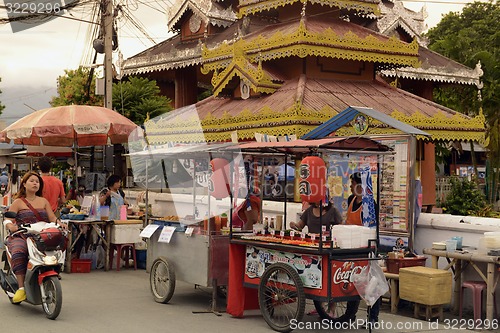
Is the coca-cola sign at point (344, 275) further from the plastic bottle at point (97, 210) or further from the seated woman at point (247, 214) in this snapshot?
the plastic bottle at point (97, 210)

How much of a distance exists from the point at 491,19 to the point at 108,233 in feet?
113

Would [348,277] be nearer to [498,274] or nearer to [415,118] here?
[498,274]

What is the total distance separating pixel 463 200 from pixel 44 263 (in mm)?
15953

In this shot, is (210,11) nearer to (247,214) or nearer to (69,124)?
(69,124)

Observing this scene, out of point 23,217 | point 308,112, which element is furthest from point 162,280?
point 308,112

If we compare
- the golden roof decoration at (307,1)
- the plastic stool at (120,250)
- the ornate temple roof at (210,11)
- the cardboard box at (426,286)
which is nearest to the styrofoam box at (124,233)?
the plastic stool at (120,250)

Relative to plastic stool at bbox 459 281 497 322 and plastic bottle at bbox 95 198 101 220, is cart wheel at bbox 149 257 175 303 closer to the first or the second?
plastic bottle at bbox 95 198 101 220

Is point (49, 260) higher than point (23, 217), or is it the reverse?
point (23, 217)

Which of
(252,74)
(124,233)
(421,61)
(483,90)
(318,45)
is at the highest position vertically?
(421,61)

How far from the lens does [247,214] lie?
1040 centimetres

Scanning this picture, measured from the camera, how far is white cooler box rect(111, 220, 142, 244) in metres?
13.6

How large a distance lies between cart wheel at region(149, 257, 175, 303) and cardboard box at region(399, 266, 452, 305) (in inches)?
128

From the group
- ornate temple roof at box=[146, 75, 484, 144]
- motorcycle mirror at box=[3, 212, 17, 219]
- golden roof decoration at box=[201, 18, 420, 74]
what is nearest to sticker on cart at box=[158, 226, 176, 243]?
motorcycle mirror at box=[3, 212, 17, 219]

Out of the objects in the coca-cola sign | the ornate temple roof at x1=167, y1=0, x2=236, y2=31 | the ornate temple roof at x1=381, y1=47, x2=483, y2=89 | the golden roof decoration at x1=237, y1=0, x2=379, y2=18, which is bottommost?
the coca-cola sign
